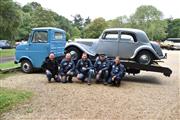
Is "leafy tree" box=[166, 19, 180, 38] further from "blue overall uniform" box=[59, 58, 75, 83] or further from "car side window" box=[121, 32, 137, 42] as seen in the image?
"blue overall uniform" box=[59, 58, 75, 83]

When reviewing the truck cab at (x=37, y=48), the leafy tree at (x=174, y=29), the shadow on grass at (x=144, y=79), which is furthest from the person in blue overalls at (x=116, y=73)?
the leafy tree at (x=174, y=29)

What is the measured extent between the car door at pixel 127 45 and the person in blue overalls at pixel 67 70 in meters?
2.67

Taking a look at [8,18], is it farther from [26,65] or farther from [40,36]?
[40,36]

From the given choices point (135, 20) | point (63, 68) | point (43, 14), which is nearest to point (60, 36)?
point (63, 68)

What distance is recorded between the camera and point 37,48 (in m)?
18.7

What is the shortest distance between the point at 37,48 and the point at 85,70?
12.5ft

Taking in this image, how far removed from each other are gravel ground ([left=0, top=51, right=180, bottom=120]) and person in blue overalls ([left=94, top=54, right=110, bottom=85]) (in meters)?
0.61

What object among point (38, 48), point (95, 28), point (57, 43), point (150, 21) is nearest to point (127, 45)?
point (57, 43)

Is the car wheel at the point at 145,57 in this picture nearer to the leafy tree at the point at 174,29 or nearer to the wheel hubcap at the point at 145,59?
the wheel hubcap at the point at 145,59

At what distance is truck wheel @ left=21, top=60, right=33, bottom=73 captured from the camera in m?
19.0

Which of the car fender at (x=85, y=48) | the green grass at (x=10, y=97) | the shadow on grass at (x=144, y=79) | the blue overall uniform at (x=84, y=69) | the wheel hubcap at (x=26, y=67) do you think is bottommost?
the shadow on grass at (x=144, y=79)

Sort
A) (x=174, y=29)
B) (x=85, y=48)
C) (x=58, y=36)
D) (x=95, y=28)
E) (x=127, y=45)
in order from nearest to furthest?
(x=127, y=45) → (x=85, y=48) → (x=58, y=36) → (x=95, y=28) → (x=174, y=29)

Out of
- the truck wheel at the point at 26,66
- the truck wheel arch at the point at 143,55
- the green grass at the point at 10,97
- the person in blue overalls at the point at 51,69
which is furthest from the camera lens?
the truck wheel at the point at 26,66

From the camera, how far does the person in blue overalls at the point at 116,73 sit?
15148 mm
